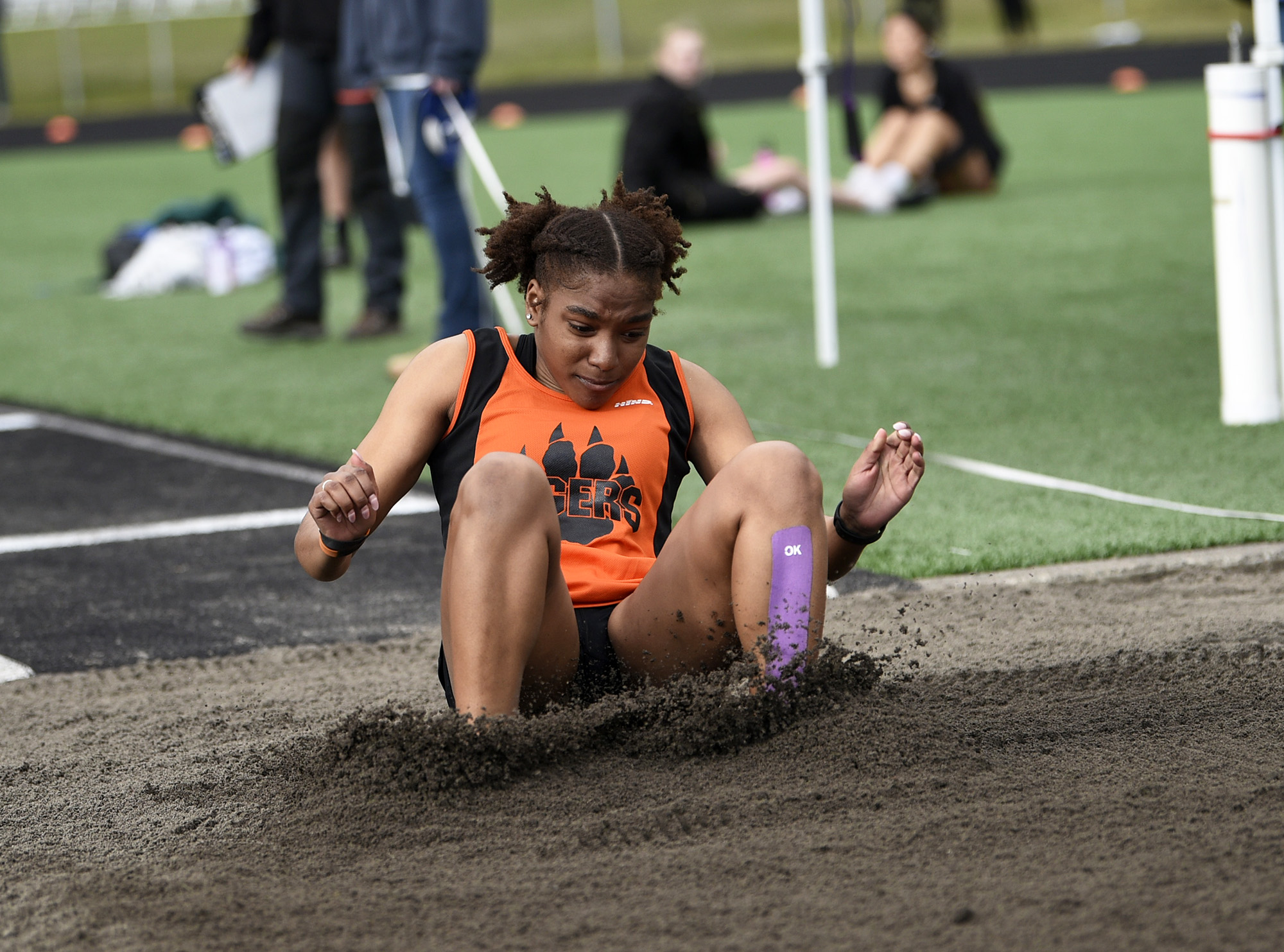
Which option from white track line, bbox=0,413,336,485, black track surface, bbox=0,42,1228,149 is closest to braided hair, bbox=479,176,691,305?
white track line, bbox=0,413,336,485

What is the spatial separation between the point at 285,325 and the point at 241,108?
47.2 inches

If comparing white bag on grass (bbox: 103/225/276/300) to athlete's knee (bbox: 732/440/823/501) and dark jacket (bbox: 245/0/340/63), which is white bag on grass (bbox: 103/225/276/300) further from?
athlete's knee (bbox: 732/440/823/501)

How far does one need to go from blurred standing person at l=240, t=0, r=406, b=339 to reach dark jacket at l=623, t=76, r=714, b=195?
3.26 meters

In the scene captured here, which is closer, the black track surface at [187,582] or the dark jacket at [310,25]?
the black track surface at [187,582]

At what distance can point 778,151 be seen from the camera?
698 inches

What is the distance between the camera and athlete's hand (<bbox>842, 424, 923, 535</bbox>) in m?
3.14

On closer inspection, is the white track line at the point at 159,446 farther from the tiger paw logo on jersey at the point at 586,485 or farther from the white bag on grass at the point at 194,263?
the white bag on grass at the point at 194,263

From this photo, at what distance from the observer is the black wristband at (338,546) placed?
3037mm

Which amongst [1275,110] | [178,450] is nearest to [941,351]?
[1275,110]

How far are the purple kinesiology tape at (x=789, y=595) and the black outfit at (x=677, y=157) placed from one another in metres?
8.92

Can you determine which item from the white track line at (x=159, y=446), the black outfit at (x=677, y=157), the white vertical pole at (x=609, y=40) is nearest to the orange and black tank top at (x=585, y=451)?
the white track line at (x=159, y=446)

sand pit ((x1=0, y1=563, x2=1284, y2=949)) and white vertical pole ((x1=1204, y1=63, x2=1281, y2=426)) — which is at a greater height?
white vertical pole ((x1=1204, y1=63, x2=1281, y2=426))

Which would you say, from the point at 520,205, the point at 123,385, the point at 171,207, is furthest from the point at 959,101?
the point at 520,205

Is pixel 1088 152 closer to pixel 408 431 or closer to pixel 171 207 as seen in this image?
pixel 171 207
